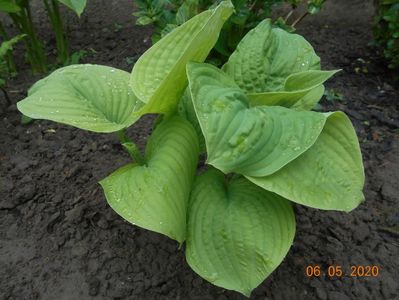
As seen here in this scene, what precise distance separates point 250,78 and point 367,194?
65 cm

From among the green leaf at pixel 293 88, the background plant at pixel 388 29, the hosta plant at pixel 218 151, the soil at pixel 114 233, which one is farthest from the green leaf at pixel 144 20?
the background plant at pixel 388 29

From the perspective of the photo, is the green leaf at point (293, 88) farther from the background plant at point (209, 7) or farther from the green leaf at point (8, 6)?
the green leaf at point (8, 6)

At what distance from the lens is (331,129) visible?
1.06 m

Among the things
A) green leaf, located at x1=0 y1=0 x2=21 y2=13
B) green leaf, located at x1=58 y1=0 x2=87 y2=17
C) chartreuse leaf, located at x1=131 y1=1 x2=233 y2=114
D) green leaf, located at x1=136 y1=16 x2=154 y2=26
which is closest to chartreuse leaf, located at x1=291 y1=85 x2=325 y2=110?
chartreuse leaf, located at x1=131 y1=1 x2=233 y2=114

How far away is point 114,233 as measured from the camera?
1.39 m

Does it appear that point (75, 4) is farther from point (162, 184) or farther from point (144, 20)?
point (162, 184)

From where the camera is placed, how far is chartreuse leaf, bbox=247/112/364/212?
0.96 meters

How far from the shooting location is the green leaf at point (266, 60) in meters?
1.23

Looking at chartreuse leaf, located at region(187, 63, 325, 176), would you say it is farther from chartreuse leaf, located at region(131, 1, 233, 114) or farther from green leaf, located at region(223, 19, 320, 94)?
green leaf, located at region(223, 19, 320, 94)

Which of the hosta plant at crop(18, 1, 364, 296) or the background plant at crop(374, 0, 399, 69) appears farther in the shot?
the background plant at crop(374, 0, 399, 69)

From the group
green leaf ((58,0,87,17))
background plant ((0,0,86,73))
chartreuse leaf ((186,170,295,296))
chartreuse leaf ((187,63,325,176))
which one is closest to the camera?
chartreuse leaf ((187,63,325,176))

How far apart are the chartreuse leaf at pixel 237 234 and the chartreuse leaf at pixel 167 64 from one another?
0.78 ft

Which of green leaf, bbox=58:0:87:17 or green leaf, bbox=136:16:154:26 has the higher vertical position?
green leaf, bbox=58:0:87:17

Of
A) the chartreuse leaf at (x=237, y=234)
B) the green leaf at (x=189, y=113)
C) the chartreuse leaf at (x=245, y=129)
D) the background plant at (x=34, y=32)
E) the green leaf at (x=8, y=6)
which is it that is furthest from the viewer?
the background plant at (x=34, y=32)
